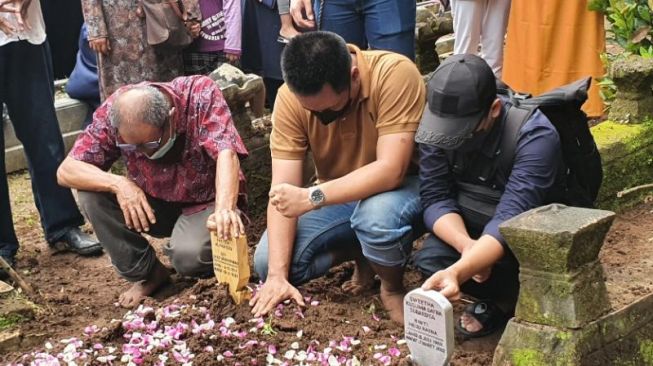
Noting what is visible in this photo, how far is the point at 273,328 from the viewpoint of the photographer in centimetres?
396

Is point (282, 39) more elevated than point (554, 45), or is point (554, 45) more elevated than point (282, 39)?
point (282, 39)

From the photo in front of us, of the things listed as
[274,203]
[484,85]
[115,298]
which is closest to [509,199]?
[484,85]

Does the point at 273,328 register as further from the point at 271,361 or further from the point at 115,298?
the point at 115,298

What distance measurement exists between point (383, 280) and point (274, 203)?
595 millimetres

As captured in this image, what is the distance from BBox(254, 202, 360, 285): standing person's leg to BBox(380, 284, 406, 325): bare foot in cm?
30

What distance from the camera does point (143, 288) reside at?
4.78 meters

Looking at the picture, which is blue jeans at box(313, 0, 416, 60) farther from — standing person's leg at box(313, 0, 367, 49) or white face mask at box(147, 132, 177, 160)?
white face mask at box(147, 132, 177, 160)

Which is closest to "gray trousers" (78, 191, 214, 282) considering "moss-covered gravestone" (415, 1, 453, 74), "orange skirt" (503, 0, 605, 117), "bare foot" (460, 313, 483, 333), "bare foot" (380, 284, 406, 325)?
"bare foot" (380, 284, 406, 325)

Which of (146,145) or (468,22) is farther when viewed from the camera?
(468,22)

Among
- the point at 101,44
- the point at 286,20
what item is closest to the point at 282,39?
the point at 286,20

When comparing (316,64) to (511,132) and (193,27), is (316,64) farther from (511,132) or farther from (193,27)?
(193,27)

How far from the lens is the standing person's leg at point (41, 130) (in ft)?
17.1

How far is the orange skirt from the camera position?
19.6 feet

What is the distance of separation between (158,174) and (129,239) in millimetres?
348
